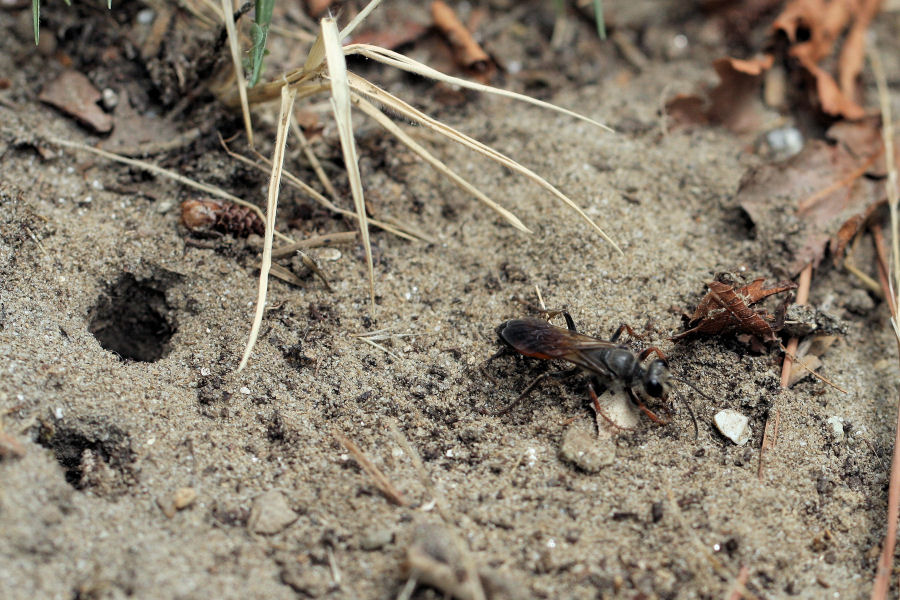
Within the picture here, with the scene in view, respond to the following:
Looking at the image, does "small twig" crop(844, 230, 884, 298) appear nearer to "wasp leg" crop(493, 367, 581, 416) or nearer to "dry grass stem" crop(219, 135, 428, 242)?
"wasp leg" crop(493, 367, 581, 416)

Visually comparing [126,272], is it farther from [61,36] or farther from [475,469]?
[475,469]

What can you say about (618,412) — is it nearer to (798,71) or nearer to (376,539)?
(376,539)

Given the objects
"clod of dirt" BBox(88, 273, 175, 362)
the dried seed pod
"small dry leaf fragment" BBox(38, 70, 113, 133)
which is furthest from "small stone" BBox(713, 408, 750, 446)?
"small dry leaf fragment" BBox(38, 70, 113, 133)

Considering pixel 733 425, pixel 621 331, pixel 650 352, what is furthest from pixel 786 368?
pixel 621 331

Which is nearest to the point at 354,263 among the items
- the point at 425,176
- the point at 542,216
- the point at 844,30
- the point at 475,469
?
the point at 425,176

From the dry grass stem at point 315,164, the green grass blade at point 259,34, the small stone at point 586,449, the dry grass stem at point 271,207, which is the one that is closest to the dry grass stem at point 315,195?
the dry grass stem at point 315,164

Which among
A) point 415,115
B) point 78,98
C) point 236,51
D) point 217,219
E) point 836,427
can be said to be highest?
point 236,51
